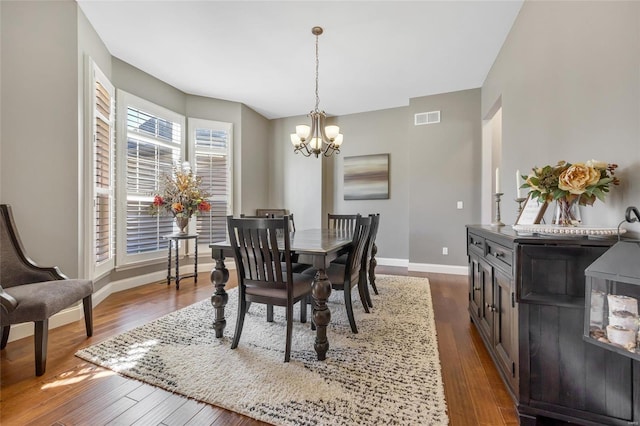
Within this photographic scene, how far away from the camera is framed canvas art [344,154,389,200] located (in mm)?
4969

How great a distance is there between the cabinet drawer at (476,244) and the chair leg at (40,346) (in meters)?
2.96

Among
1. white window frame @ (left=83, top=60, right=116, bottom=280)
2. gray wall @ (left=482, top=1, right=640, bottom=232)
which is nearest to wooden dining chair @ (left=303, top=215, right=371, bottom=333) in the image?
gray wall @ (left=482, top=1, right=640, bottom=232)

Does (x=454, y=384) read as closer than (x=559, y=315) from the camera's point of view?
No

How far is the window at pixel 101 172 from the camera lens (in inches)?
110

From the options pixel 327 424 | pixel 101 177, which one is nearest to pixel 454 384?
pixel 327 424

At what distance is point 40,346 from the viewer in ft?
5.54

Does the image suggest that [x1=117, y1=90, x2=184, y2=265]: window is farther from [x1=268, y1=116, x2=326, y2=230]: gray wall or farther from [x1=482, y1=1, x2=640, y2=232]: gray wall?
[x1=482, y1=1, x2=640, y2=232]: gray wall

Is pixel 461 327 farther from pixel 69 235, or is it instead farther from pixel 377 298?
pixel 69 235

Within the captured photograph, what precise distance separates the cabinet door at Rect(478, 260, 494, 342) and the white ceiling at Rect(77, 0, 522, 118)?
235 centimetres

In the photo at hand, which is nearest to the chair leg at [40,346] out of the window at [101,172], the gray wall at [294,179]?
the window at [101,172]

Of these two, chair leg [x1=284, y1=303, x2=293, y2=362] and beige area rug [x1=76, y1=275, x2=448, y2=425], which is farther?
chair leg [x1=284, y1=303, x2=293, y2=362]

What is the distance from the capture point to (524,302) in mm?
1228

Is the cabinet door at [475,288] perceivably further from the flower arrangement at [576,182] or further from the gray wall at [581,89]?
the flower arrangement at [576,182]

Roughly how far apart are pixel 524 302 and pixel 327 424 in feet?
3.49
